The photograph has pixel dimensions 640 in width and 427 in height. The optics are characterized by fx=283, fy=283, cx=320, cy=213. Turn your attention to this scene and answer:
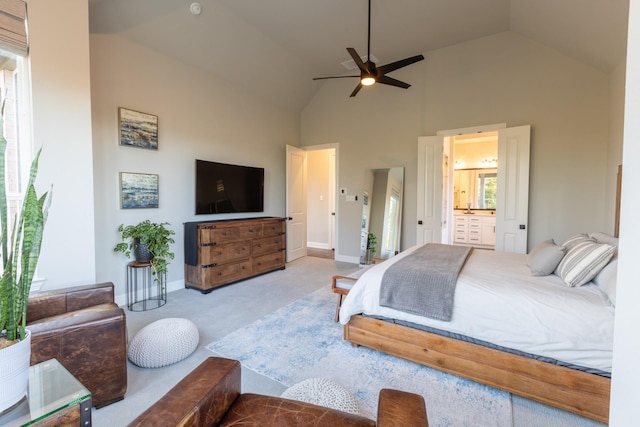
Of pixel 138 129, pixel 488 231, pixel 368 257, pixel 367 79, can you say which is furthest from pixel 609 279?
pixel 488 231

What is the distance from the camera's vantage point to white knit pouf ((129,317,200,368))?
2.05m

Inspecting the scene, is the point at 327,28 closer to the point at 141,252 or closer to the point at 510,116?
the point at 510,116

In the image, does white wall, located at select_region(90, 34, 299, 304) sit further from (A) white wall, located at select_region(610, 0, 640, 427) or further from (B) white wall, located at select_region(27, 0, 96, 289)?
(A) white wall, located at select_region(610, 0, 640, 427)

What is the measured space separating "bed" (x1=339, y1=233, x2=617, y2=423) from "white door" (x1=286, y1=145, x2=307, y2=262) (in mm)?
3535

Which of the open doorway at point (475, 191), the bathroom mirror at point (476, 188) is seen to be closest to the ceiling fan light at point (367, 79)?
the open doorway at point (475, 191)

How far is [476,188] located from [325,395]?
7.30m

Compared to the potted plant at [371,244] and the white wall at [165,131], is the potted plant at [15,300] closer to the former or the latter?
the white wall at [165,131]

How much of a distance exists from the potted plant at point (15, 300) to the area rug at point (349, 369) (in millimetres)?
1399

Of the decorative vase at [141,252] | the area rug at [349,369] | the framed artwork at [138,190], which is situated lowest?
the area rug at [349,369]

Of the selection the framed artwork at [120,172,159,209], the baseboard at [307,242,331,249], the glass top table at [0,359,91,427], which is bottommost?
the baseboard at [307,242,331,249]

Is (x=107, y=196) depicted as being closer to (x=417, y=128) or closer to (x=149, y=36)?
(x=149, y=36)

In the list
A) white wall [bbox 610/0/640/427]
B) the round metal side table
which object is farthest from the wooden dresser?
white wall [bbox 610/0/640/427]

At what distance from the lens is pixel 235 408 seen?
1062 mm

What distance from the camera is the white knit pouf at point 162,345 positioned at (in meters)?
2.05
